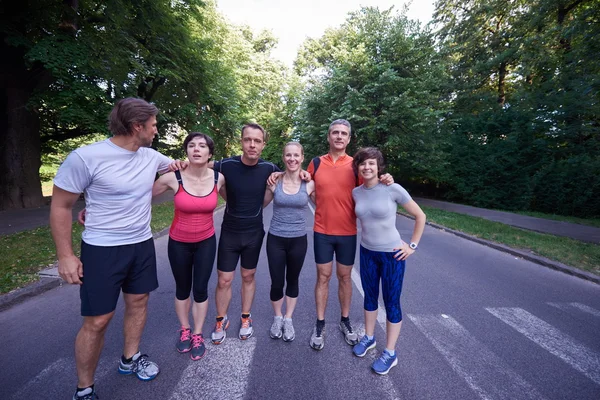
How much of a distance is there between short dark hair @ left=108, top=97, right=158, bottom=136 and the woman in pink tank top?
542 mm

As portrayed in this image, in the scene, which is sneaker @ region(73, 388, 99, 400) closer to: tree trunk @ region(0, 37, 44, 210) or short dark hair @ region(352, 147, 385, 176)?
short dark hair @ region(352, 147, 385, 176)

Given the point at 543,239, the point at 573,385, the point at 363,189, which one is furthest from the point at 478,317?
the point at 543,239

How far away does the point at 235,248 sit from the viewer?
9.41ft

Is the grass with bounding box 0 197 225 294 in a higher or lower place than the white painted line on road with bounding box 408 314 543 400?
lower

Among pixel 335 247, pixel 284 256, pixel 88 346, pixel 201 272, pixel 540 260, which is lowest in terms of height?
pixel 540 260

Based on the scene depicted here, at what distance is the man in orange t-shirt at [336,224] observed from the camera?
2.93 metres

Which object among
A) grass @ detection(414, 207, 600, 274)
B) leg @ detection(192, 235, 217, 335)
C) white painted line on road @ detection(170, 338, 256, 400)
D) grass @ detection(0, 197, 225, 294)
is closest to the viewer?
white painted line on road @ detection(170, 338, 256, 400)

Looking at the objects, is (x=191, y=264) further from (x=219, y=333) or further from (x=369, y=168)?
(x=369, y=168)

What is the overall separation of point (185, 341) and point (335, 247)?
1.83 metres

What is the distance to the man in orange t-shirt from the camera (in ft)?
9.60

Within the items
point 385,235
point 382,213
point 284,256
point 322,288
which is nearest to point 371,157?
point 382,213

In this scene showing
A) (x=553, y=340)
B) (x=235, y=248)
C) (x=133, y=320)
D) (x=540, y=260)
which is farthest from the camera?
(x=540, y=260)

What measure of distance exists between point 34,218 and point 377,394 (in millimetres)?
11016

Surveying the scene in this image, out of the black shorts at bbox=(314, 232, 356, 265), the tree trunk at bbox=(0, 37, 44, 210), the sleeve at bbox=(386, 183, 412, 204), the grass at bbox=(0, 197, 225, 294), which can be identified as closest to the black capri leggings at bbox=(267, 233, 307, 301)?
the black shorts at bbox=(314, 232, 356, 265)
